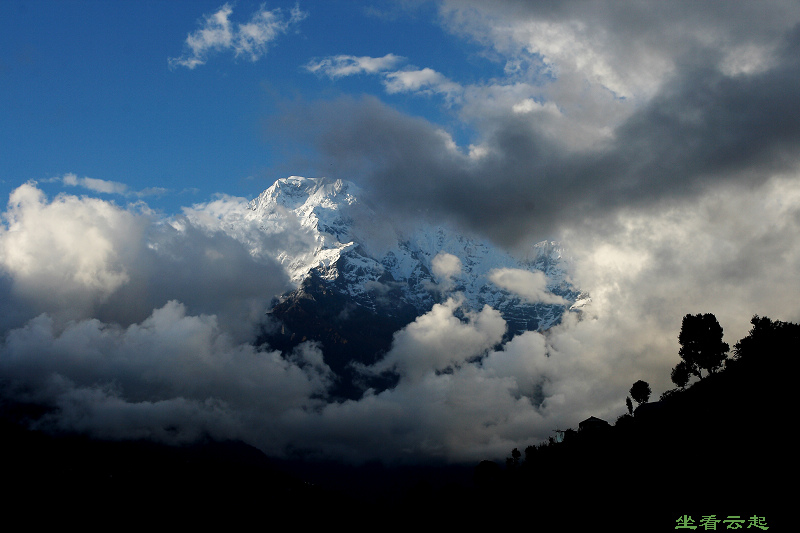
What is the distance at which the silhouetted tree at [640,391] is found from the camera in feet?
600

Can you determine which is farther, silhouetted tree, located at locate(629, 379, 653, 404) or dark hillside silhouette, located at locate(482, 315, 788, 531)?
silhouetted tree, located at locate(629, 379, 653, 404)

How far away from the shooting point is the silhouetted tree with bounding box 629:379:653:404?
183000 mm

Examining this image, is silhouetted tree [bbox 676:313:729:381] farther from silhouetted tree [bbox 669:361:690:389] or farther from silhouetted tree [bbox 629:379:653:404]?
silhouetted tree [bbox 629:379:653:404]

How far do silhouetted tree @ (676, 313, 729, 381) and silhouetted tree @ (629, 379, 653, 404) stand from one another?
39731 millimetres

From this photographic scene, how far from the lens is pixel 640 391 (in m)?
184

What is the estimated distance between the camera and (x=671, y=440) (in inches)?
3366

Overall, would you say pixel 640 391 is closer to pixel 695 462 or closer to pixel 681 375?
pixel 681 375

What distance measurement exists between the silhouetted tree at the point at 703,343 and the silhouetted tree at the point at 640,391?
39.7 metres

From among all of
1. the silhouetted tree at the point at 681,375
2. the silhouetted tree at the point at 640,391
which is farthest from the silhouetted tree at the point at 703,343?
the silhouetted tree at the point at 640,391

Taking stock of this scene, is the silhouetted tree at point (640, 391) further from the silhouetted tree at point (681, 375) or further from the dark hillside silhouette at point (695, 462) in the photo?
the dark hillside silhouette at point (695, 462)

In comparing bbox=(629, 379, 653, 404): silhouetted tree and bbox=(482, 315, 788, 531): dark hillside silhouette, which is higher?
bbox=(629, 379, 653, 404): silhouetted tree

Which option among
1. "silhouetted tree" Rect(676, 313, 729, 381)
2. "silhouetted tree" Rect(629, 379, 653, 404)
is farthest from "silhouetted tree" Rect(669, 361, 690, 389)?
"silhouetted tree" Rect(629, 379, 653, 404)

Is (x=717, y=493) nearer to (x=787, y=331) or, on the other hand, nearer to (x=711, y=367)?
(x=787, y=331)

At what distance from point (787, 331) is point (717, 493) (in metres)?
81.7
